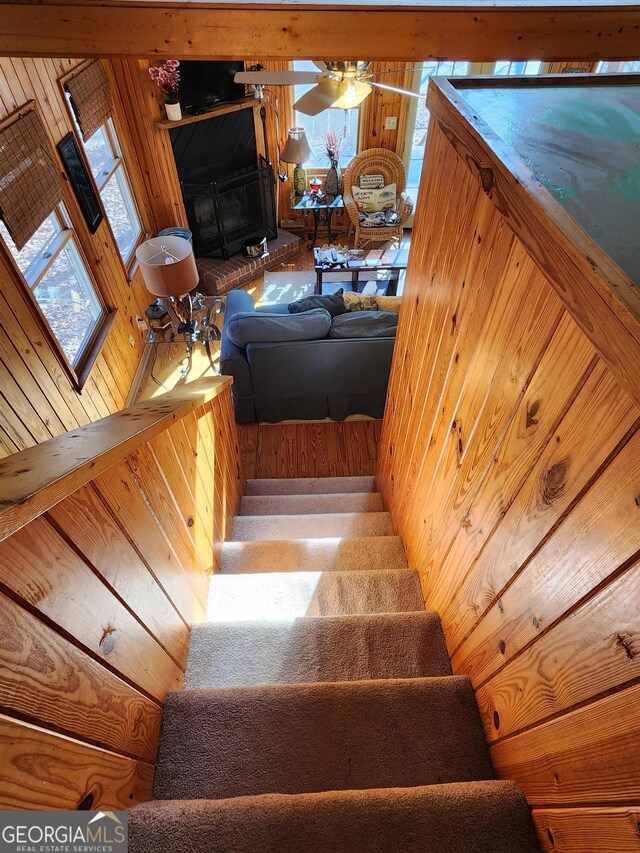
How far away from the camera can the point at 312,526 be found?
2.46 m

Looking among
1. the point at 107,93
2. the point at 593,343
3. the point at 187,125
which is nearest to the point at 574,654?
the point at 593,343

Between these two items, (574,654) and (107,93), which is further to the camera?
(107,93)

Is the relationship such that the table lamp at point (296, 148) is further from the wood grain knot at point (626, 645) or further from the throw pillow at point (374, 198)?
the wood grain knot at point (626, 645)

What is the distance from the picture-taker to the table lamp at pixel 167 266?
Answer: 3035 millimetres

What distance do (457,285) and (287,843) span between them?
1316 millimetres

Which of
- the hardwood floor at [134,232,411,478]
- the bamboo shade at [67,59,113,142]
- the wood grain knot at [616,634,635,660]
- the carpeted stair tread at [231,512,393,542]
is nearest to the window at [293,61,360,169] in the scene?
the bamboo shade at [67,59,113,142]

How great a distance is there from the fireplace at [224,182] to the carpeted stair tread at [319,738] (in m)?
5.11

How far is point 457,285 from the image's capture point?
4.05 ft

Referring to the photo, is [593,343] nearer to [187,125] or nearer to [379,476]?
[379,476]

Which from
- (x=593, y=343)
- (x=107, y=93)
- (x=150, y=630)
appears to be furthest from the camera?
(x=107, y=93)

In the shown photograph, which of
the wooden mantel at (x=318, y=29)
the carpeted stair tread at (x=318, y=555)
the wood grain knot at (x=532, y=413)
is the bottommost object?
the wood grain knot at (x=532, y=413)

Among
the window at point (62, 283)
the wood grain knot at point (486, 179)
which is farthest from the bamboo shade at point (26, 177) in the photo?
the wood grain knot at point (486, 179)

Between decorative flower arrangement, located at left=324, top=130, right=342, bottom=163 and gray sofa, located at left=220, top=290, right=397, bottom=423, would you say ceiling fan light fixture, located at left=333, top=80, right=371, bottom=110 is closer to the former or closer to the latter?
gray sofa, located at left=220, top=290, right=397, bottom=423

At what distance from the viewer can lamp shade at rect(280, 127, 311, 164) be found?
498cm
